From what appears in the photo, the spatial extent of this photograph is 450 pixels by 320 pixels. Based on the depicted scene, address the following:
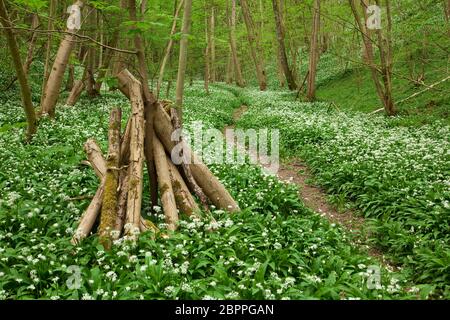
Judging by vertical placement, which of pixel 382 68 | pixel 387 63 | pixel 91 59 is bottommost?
pixel 382 68

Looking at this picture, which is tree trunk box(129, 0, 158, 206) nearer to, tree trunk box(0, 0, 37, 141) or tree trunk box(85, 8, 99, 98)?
tree trunk box(0, 0, 37, 141)

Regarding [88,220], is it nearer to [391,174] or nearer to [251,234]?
[251,234]

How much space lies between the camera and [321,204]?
9.55m

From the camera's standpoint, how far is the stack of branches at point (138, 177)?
6094 mm

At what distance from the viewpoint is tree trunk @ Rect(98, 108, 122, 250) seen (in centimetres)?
581

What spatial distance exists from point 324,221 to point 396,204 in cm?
185

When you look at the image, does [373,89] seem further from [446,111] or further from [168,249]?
[168,249]

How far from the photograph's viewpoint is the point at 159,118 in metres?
7.33

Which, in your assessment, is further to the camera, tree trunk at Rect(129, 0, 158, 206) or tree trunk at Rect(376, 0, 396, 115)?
tree trunk at Rect(376, 0, 396, 115)

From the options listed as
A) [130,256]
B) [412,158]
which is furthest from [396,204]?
[130,256]

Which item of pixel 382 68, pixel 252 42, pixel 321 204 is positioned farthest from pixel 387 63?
pixel 252 42

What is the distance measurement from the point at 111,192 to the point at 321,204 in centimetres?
538

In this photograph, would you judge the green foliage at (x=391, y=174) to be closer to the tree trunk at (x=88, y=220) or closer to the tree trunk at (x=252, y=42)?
the tree trunk at (x=88, y=220)

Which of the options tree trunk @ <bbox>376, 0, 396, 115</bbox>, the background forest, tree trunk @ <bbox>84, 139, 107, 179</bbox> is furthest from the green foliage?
tree trunk @ <bbox>84, 139, 107, 179</bbox>
